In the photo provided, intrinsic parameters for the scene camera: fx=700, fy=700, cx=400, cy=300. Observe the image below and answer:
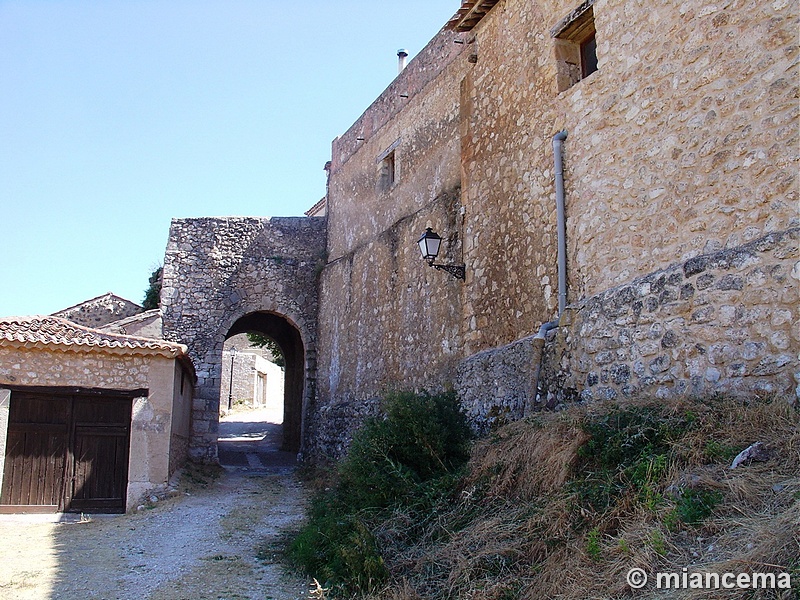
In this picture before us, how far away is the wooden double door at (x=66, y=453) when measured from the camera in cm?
964

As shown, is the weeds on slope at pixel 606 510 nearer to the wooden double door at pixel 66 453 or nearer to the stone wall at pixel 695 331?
the stone wall at pixel 695 331

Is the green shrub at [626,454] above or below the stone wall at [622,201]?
below

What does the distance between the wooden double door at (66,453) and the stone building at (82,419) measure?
1 centimetres

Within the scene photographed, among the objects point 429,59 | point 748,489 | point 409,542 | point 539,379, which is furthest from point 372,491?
point 429,59

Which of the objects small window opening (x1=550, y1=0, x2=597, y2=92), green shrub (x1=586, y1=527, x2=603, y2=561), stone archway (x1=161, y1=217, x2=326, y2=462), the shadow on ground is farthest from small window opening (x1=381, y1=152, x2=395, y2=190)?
green shrub (x1=586, y1=527, x2=603, y2=561)

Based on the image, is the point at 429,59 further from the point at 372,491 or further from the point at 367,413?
the point at 372,491

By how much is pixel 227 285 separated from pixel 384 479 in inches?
405

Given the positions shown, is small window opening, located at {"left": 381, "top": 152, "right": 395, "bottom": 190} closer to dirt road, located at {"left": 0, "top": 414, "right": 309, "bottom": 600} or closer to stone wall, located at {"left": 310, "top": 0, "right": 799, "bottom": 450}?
stone wall, located at {"left": 310, "top": 0, "right": 799, "bottom": 450}

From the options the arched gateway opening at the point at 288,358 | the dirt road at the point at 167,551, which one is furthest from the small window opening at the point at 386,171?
the arched gateway opening at the point at 288,358

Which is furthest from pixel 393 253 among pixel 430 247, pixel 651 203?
pixel 651 203

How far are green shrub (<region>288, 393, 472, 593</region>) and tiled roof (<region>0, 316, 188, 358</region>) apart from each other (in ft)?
13.7

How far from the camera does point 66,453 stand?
9.87 metres

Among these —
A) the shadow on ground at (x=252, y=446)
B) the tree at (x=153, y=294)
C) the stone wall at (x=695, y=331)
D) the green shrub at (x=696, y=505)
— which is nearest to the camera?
the green shrub at (x=696, y=505)

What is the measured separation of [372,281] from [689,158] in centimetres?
813
